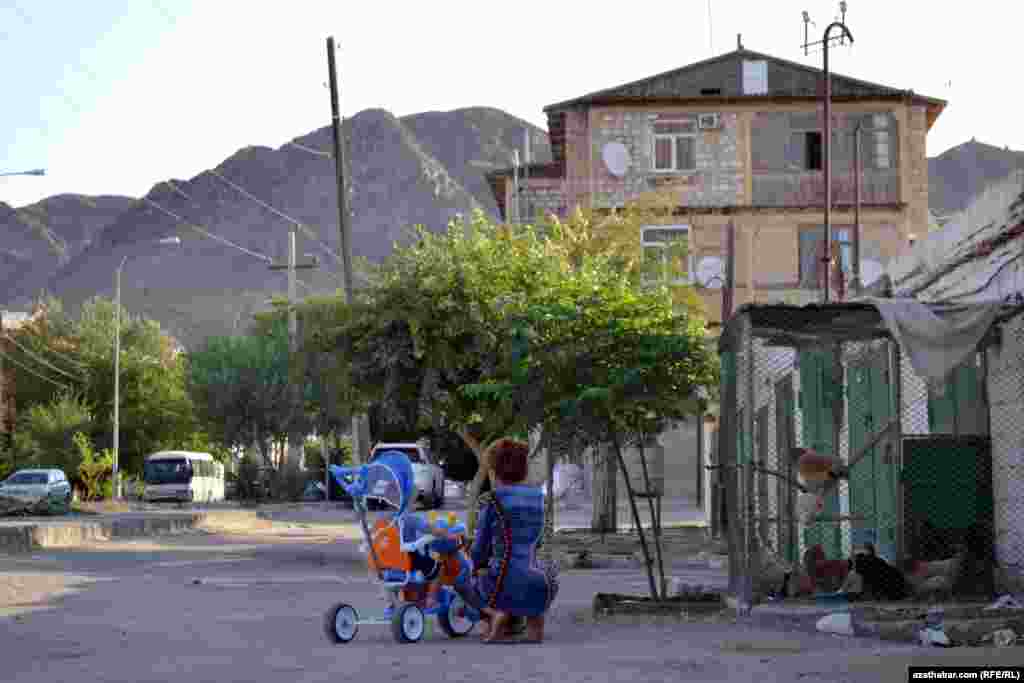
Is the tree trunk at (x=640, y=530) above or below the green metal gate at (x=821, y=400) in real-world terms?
below

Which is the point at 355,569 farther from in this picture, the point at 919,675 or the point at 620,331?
the point at 919,675

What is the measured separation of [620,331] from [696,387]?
0.99 metres

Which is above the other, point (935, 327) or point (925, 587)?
point (935, 327)

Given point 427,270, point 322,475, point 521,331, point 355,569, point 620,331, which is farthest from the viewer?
point 322,475

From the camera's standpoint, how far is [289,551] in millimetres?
31734

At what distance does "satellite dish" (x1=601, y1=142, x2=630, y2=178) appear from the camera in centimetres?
5372

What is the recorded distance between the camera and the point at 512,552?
13.2 metres

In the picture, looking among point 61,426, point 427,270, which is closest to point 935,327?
point 427,270

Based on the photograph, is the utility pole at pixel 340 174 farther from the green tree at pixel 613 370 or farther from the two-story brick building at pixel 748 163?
the green tree at pixel 613 370

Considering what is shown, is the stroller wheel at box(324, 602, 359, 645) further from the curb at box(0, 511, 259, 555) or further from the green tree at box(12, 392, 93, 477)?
the green tree at box(12, 392, 93, 477)

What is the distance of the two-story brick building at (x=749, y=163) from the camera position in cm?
5284

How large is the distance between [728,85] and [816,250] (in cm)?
606

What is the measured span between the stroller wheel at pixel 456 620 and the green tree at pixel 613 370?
122 inches

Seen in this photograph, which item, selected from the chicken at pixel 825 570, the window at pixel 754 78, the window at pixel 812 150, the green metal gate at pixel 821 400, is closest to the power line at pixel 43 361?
the window at pixel 754 78
